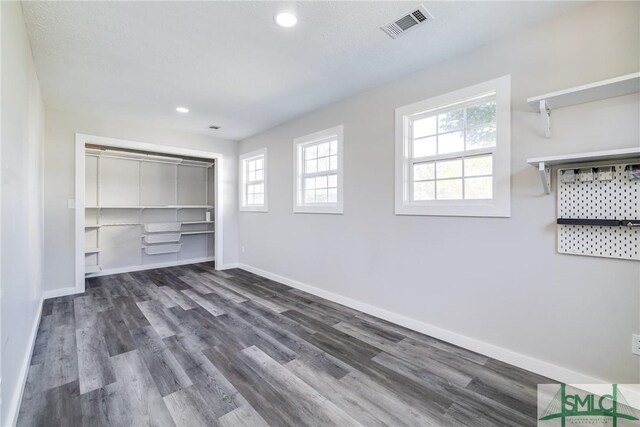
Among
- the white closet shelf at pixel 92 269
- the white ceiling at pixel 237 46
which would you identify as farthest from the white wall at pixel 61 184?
the white closet shelf at pixel 92 269

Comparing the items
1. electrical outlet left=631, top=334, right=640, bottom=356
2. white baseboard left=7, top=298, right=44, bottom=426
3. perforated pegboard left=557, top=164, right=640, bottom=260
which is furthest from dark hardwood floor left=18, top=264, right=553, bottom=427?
perforated pegboard left=557, top=164, right=640, bottom=260

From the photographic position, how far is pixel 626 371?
1770mm

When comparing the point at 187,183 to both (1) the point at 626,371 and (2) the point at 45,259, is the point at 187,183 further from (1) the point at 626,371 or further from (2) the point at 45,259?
(1) the point at 626,371

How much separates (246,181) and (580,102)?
4.85 metres

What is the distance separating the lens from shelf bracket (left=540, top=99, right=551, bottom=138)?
1.89m

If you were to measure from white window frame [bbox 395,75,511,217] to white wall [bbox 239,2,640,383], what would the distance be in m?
0.06

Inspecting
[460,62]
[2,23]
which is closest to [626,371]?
[460,62]

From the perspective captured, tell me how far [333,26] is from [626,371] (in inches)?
118

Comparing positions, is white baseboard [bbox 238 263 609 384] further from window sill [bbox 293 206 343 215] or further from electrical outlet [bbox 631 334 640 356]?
window sill [bbox 293 206 343 215]

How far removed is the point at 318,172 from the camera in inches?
155

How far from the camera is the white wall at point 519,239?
181 centimetres

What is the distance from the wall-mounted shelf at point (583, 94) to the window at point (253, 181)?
380 centimetres
